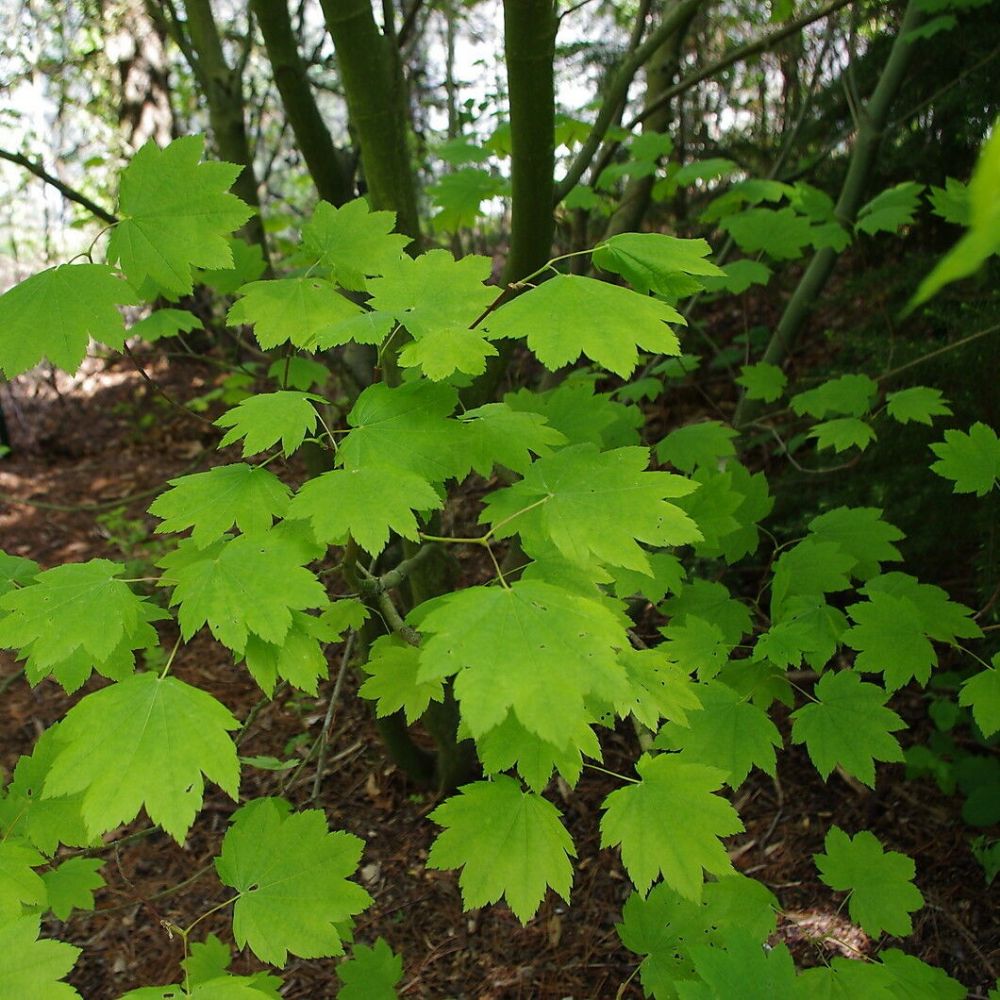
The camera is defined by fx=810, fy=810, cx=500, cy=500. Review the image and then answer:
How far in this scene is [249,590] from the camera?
129 cm

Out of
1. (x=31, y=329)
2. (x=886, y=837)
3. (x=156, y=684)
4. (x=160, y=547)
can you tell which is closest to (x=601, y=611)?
(x=156, y=684)

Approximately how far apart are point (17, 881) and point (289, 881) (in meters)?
0.47

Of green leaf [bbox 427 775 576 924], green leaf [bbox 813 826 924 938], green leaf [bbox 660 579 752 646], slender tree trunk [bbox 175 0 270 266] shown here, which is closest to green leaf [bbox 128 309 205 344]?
slender tree trunk [bbox 175 0 270 266]

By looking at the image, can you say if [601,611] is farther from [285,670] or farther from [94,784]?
[94,784]

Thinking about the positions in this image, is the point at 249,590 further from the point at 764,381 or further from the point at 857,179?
the point at 857,179

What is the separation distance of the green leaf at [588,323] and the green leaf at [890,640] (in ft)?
3.25

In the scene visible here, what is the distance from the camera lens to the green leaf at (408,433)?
1373 millimetres

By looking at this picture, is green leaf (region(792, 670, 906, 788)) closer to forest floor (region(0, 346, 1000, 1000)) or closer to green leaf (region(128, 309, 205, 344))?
forest floor (region(0, 346, 1000, 1000))

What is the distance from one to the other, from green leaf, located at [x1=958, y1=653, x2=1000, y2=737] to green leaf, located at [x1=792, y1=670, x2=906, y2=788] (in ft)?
0.59

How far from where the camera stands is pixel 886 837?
297cm

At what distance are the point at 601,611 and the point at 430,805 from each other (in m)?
2.42

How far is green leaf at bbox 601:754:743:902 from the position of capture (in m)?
1.41

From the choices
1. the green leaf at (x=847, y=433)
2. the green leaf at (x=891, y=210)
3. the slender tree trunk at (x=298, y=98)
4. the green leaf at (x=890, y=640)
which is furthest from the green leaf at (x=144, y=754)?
the green leaf at (x=891, y=210)

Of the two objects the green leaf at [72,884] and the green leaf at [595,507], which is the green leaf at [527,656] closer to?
the green leaf at [595,507]
